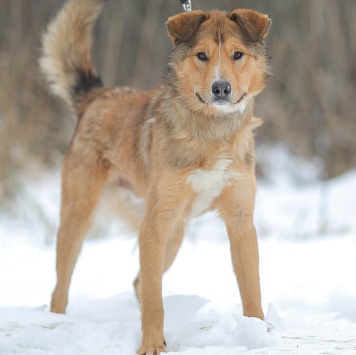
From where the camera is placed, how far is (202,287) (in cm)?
551

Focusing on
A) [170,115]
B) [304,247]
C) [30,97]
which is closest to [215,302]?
[170,115]

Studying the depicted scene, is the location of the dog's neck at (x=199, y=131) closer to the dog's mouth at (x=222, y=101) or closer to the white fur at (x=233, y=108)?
the white fur at (x=233, y=108)

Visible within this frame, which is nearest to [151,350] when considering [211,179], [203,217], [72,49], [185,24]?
[211,179]

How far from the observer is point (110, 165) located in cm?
499

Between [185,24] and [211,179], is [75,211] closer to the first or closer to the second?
[211,179]

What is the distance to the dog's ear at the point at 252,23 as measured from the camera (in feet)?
13.5

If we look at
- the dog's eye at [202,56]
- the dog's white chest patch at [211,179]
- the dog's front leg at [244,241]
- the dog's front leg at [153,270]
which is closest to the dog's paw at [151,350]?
the dog's front leg at [153,270]

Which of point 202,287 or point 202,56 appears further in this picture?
point 202,287

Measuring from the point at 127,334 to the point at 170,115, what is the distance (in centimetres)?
122

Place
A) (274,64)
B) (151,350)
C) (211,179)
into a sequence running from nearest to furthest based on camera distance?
(151,350)
(211,179)
(274,64)

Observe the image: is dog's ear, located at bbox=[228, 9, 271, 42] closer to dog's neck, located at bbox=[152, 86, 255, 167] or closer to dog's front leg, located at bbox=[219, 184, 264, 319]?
dog's neck, located at bbox=[152, 86, 255, 167]

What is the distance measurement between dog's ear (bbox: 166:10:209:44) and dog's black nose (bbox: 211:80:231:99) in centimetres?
45

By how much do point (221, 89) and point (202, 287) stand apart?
2117 mm

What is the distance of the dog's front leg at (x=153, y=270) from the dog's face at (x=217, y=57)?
64 centimetres
